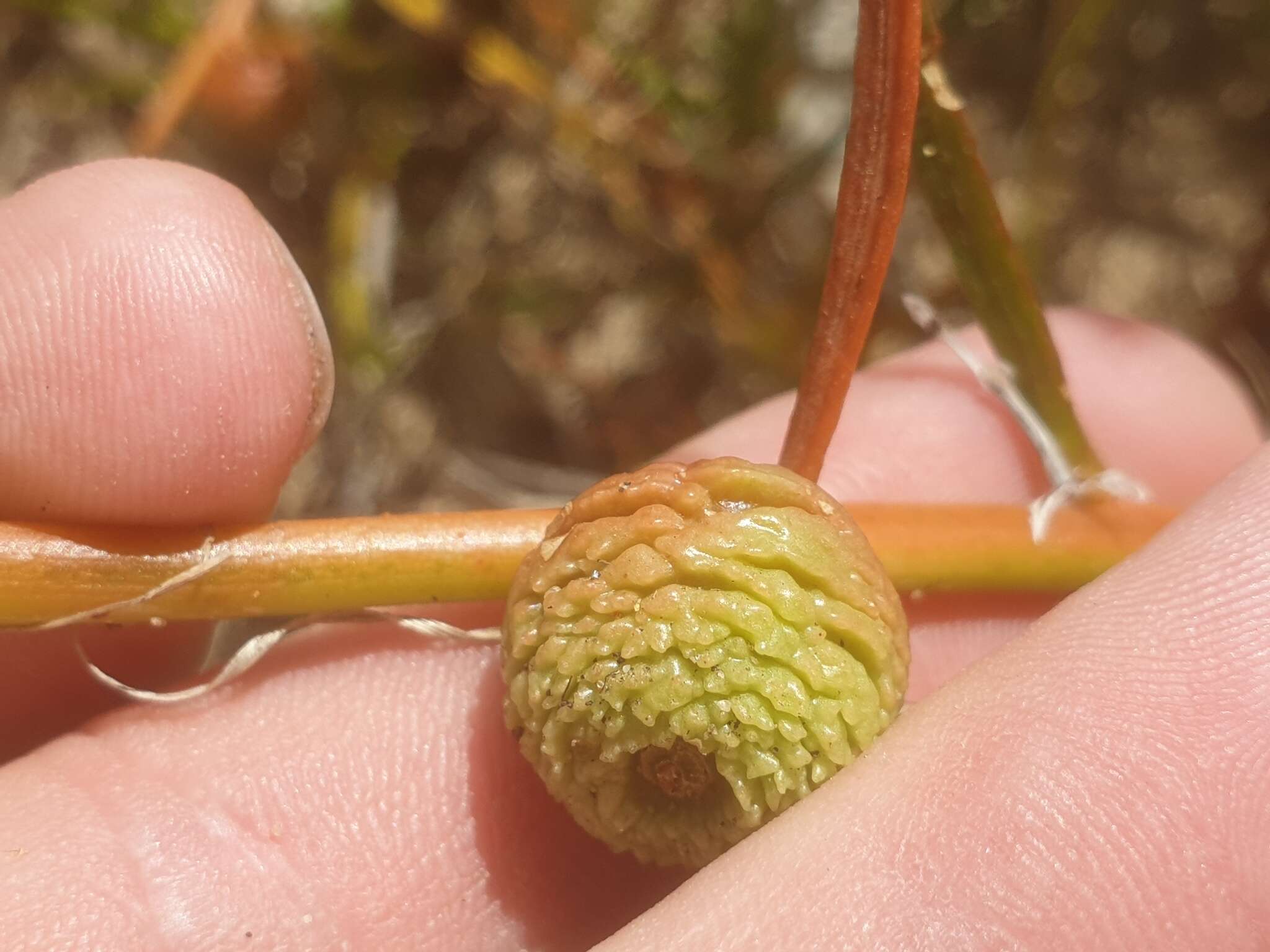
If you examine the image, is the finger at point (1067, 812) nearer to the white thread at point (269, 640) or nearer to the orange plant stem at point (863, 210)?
the orange plant stem at point (863, 210)

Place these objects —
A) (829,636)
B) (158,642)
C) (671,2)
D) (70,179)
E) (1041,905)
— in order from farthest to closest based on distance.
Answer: (671,2) → (158,642) → (70,179) → (829,636) → (1041,905)

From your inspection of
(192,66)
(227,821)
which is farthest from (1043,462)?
(192,66)

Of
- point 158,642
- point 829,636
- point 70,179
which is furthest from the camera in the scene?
point 158,642

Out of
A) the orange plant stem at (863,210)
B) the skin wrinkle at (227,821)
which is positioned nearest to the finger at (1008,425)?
the orange plant stem at (863,210)

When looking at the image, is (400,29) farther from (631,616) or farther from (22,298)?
(631,616)

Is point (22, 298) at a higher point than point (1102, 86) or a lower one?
lower

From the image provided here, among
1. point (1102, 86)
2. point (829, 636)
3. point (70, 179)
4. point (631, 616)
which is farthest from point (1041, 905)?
point (1102, 86)
